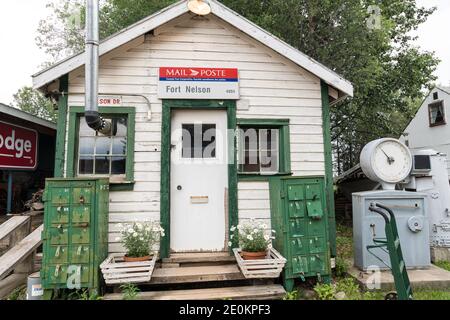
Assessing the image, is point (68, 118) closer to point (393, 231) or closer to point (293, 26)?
point (393, 231)

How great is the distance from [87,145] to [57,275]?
1.88 m

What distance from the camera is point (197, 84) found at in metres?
4.43

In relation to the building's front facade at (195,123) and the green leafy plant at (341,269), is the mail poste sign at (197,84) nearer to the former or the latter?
the building's front facade at (195,123)

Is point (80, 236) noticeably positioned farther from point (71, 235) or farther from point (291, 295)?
point (291, 295)

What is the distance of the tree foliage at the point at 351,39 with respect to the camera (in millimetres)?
8234

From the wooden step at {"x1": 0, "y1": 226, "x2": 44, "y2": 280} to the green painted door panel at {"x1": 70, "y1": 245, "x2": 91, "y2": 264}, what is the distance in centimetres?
93

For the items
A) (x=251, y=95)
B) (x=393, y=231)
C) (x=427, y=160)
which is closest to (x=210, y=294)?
(x=393, y=231)

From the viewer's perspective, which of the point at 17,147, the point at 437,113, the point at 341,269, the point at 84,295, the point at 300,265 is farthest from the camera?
the point at 437,113

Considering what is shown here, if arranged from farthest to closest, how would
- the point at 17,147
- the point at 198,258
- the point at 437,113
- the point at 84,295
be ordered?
the point at 437,113
the point at 17,147
the point at 198,258
the point at 84,295

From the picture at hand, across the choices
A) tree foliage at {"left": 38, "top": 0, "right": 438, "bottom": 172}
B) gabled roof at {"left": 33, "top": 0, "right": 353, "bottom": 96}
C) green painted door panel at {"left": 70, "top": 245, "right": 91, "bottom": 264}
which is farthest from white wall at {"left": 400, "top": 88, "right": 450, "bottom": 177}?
green painted door panel at {"left": 70, "top": 245, "right": 91, "bottom": 264}

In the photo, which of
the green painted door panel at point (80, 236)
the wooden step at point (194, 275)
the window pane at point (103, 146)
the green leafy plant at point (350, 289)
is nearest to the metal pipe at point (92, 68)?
the window pane at point (103, 146)

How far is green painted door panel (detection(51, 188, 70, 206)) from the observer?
339 cm

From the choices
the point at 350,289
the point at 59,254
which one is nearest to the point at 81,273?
the point at 59,254
